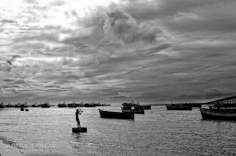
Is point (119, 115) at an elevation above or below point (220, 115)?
above

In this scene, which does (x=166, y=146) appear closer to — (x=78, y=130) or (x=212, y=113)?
(x=78, y=130)

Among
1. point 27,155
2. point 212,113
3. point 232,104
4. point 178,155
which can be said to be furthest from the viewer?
point 232,104

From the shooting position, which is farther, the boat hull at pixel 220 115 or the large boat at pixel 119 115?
the large boat at pixel 119 115

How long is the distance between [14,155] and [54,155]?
339 cm

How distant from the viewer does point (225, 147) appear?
116 feet

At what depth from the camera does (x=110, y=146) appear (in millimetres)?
33875

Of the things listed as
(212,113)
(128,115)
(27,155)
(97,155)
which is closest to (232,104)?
(212,113)

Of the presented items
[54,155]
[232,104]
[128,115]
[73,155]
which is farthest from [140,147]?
[232,104]

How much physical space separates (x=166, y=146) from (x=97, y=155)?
34.5ft

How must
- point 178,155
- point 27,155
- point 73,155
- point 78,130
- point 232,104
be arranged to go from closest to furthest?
point 27,155 → point 73,155 → point 178,155 → point 78,130 → point 232,104

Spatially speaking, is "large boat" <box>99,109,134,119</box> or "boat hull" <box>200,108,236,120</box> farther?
"large boat" <box>99,109,134,119</box>

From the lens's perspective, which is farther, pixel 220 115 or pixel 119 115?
pixel 119 115

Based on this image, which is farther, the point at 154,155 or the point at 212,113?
the point at 212,113

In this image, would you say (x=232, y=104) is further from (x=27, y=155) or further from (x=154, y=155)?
(x=27, y=155)
